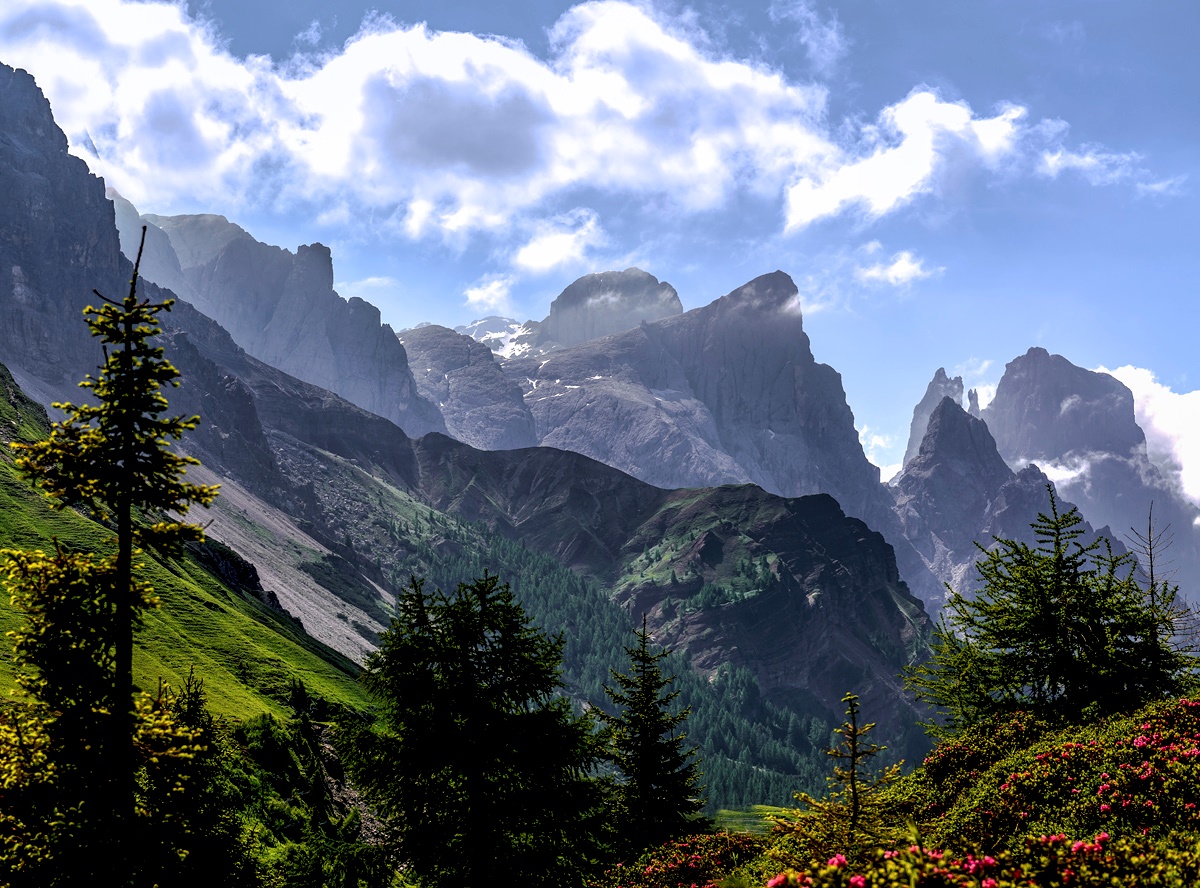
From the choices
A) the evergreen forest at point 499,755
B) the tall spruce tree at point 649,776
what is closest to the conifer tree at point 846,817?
the evergreen forest at point 499,755

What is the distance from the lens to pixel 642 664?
130 feet

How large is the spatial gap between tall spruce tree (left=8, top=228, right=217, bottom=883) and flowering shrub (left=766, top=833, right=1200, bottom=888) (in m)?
12.6

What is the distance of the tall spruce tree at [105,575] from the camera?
1491 cm

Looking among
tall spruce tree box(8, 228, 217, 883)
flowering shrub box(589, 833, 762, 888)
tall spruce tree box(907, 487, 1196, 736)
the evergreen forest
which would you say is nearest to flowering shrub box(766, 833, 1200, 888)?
the evergreen forest

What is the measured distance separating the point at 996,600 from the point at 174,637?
2394 inches

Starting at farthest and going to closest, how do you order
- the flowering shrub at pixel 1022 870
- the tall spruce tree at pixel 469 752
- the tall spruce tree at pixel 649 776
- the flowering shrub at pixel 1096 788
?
the tall spruce tree at pixel 649 776 → the tall spruce tree at pixel 469 752 → the flowering shrub at pixel 1096 788 → the flowering shrub at pixel 1022 870

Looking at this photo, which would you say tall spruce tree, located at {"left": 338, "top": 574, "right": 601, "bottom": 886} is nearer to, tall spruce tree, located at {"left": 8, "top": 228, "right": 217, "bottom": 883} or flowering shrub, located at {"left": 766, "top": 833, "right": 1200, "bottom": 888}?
tall spruce tree, located at {"left": 8, "top": 228, "right": 217, "bottom": 883}

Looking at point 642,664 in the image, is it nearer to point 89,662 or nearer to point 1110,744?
point 1110,744

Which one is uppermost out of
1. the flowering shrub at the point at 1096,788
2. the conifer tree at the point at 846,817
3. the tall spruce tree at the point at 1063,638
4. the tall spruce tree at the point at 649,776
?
the tall spruce tree at the point at 1063,638

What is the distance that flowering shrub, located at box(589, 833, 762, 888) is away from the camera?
19.5 m

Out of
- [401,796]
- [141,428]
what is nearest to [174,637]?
[401,796]

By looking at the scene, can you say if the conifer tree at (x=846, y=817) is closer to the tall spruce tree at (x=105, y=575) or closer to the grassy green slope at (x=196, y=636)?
the tall spruce tree at (x=105, y=575)

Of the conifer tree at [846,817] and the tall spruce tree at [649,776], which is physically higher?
the conifer tree at [846,817]

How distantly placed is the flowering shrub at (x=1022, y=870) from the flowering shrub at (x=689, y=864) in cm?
876
